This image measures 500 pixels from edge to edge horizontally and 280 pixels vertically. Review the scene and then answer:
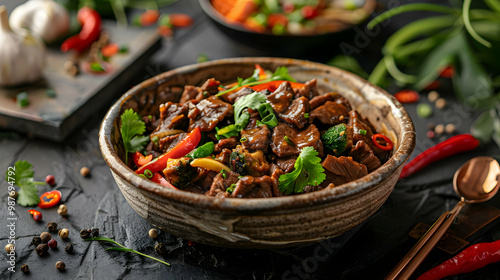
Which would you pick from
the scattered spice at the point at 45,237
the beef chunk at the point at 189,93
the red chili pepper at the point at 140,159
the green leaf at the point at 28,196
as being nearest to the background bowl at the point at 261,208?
the red chili pepper at the point at 140,159

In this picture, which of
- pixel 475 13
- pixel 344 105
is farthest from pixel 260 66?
pixel 475 13

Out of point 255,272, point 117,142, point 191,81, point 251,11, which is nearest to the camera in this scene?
point 255,272

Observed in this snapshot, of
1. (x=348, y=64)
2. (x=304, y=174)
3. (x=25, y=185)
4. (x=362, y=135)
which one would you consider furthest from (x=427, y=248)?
(x=25, y=185)

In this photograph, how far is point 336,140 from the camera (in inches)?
115

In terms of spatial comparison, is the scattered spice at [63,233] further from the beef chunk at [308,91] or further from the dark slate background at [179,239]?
the beef chunk at [308,91]

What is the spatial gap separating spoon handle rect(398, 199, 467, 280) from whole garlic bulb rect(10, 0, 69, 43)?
4854 mm

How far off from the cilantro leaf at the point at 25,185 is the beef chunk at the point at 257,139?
1.81 meters

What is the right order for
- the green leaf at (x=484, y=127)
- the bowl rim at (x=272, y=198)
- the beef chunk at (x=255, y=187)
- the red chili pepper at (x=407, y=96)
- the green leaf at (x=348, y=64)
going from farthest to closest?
the green leaf at (x=348, y=64) → the red chili pepper at (x=407, y=96) → the green leaf at (x=484, y=127) → the beef chunk at (x=255, y=187) → the bowl rim at (x=272, y=198)

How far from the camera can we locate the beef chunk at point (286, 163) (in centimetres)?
282

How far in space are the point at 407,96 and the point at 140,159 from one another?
10.0 ft

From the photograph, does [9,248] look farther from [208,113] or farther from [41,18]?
[41,18]

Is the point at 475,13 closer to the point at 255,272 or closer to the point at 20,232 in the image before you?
the point at 255,272

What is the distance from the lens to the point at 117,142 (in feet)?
10.3

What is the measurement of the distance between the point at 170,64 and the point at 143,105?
2.06 meters
